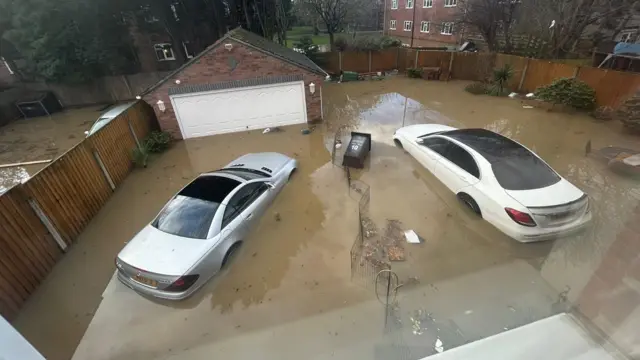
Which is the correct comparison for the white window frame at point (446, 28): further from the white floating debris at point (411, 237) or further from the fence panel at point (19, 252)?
the fence panel at point (19, 252)

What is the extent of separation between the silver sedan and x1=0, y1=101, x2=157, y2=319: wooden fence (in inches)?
69.8

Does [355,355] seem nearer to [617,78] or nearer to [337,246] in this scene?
[337,246]

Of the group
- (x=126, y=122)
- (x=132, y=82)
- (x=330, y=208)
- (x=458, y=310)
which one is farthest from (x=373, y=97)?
(x=132, y=82)

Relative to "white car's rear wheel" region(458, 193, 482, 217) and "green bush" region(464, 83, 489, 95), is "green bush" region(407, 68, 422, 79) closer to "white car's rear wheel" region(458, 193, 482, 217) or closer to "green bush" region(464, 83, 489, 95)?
"green bush" region(464, 83, 489, 95)

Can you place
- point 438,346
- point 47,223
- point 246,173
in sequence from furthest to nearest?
point 246,173 < point 47,223 < point 438,346

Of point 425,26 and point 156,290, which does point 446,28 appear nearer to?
point 425,26

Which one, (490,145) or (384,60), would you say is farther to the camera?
(384,60)

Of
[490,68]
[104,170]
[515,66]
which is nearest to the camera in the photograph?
[104,170]

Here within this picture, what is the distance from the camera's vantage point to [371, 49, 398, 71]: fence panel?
1950cm

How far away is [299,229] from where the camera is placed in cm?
611

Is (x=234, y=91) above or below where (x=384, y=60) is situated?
above

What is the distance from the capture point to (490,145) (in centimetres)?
596

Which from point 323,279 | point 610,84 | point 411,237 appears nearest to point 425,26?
point 610,84

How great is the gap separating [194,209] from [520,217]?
19.1ft
